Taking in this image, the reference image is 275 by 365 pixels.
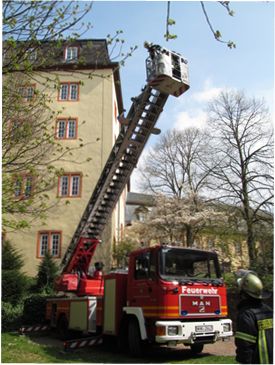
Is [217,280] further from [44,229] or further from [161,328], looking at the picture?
[44,229]

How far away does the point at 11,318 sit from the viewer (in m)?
15.1

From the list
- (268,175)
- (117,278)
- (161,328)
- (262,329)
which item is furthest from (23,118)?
(268,175)

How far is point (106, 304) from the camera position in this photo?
948cm

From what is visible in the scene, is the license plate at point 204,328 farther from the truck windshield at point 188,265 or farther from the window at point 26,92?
the window at point 26,92

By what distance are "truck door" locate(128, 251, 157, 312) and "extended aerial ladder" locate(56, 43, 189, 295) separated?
352 cm

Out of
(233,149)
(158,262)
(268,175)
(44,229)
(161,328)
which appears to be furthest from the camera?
(44,229)

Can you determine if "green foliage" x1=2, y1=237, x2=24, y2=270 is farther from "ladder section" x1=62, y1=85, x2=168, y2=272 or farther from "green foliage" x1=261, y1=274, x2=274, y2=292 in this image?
"green foliage" x1=261, y1=274, x2=274, y2=292

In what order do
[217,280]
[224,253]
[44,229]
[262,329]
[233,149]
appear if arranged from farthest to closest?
[224,253] < [44,229] < [233,149] < [217,280] < [262,329]

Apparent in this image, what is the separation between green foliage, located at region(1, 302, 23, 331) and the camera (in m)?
14.7

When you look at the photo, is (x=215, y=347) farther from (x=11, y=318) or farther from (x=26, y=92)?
(x=11, y=318)

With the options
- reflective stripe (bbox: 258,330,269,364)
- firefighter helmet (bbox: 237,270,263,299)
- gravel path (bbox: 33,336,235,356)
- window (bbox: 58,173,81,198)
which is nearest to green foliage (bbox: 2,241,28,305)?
window (bbox: 58,173,81,198)

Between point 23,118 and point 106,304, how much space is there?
5085 mm

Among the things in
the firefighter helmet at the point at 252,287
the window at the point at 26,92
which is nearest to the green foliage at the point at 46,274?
the window at the point at 26,92

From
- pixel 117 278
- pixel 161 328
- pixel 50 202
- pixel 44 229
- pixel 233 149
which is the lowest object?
pixel 161 328
